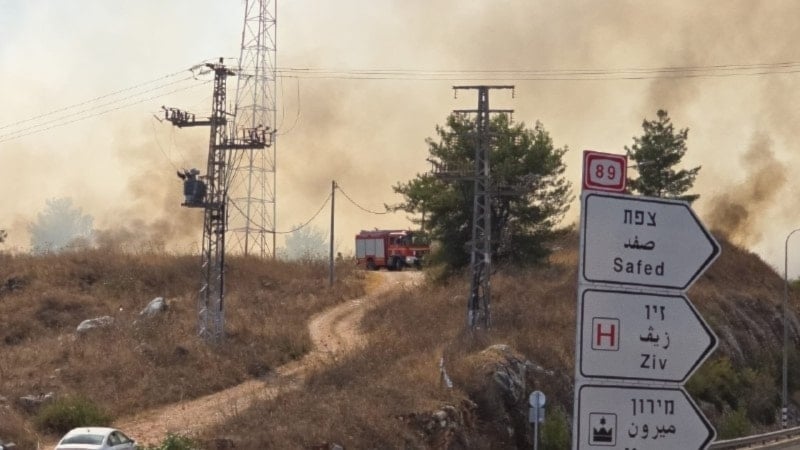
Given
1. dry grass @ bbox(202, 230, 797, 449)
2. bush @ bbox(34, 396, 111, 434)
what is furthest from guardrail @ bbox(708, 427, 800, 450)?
bush @ bbox(34, 396, 111, 434)

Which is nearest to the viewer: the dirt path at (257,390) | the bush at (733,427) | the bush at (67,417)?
the bush at (67,417)

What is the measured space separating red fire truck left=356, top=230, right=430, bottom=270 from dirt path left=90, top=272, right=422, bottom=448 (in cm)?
1722

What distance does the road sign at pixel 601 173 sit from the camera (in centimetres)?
560

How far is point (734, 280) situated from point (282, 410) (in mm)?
51504

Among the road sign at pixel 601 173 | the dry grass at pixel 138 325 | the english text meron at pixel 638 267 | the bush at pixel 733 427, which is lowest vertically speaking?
the bush at pixel 733 427

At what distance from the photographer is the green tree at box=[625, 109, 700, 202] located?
71.1 metres

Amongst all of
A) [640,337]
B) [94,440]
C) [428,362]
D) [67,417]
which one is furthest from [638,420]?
[428,362]

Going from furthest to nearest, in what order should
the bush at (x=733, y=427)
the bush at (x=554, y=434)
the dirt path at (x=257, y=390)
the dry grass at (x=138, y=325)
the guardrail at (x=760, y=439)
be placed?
1. the bush at (x=733, y=427)
2. the guardrail at (x=760, y=439)
3. the dry grass at (x=138, y=325)
4. the bush at (x=554, y=434)
5. the dirt path at (x=257, y=390)

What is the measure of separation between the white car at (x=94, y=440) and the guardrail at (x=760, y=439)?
22.6m

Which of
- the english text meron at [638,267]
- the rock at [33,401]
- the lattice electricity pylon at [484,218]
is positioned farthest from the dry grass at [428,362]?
the english text meron at [638,267]

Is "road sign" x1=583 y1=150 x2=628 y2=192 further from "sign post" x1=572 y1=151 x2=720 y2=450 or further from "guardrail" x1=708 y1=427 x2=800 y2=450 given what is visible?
"guardrail" x1=708 y1=427 x2=800 y2=450

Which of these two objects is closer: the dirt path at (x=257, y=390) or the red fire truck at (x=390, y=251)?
the dirt path at (x=257, y=390)

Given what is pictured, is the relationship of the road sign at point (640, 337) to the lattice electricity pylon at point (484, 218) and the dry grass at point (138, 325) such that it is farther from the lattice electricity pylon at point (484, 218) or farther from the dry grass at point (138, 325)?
the lattice electricity pylon at point (484, 218)

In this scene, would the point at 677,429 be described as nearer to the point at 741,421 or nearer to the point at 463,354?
the point at 463,354
